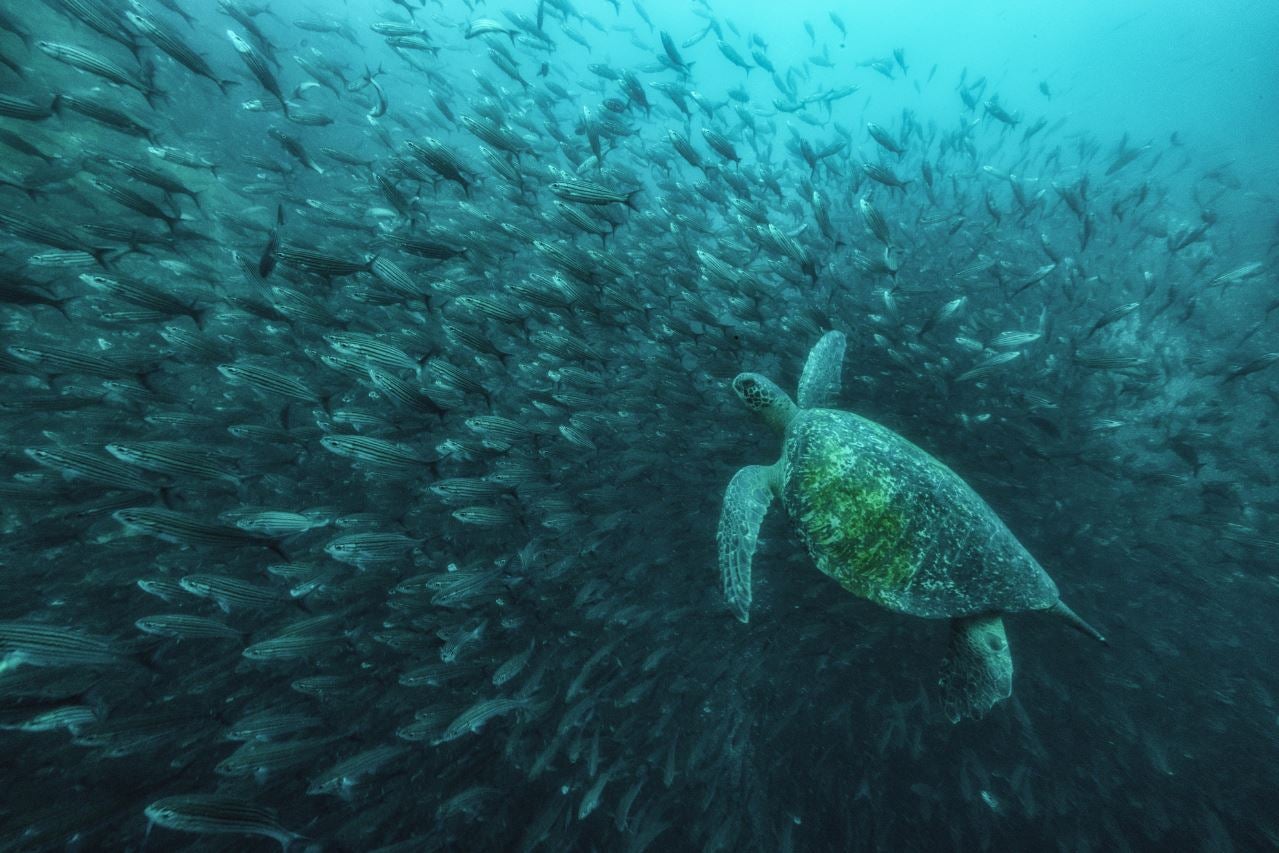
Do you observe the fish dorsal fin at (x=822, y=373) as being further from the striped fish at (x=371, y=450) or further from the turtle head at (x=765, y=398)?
the striped fish at (x=371, y=450)

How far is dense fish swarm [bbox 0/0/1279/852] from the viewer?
3.70 metres

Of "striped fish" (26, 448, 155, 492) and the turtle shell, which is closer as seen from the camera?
"striped fish" (26, 448, 155, 492)

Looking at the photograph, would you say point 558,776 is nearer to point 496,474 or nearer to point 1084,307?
point 496,474

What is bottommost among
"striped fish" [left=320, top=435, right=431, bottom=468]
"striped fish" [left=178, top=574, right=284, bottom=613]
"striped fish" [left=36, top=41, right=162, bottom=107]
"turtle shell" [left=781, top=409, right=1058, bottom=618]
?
"striped fish" [left=178, top=574, right=284, bottom=613]

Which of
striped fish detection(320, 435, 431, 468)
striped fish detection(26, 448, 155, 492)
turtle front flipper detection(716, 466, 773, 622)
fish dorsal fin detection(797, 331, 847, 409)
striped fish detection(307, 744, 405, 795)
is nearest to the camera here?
striped fish detection(26, 448, 155, 492)

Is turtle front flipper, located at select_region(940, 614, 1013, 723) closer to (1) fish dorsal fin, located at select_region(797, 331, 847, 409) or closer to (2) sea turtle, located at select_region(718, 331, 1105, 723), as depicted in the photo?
(2) sea turtle, located at select_region(718, 331, 1105, 723)

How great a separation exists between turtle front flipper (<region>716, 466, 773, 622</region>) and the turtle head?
0.76 metres

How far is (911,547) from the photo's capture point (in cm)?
350

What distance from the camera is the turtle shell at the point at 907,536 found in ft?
11.3

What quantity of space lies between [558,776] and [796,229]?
9.14m

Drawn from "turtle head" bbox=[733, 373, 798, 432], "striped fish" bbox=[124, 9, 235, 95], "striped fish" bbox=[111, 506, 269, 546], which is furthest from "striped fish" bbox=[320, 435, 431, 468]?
Answer: "striped fish" bbox=[124, 9, 235, 95]

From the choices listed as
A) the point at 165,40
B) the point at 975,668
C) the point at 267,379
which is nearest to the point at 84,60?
the point at 165,40

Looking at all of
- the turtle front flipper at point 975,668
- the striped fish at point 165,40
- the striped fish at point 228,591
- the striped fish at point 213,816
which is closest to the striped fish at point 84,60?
the striped fish at point 165,40

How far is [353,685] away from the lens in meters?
4.29
